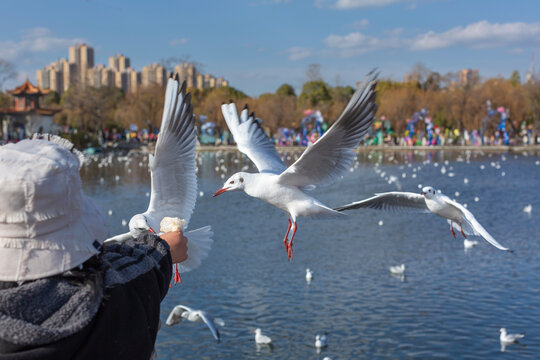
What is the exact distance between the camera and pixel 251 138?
4.45 meters

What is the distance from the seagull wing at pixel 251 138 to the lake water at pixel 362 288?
2683 mm

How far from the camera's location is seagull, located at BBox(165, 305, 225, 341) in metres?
8.46

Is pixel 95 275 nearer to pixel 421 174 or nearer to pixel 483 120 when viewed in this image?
pixel 421 174

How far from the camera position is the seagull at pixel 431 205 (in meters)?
3.25

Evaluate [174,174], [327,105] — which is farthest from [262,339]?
[327,105]

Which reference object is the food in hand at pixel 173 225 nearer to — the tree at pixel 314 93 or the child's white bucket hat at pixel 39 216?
the child's white bucket hat at pixel 39 216

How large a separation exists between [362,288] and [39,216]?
10.4 meters

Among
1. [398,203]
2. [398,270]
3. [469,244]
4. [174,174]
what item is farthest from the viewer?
[469,244]

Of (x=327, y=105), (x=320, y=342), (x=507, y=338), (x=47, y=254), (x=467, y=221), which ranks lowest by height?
(x=320, y=342)

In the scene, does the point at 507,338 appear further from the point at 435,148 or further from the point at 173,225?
the point at 435,148

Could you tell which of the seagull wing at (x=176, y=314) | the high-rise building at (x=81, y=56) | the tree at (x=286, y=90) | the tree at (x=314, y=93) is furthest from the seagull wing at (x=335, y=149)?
the high-rise building at (x=81, y=56)

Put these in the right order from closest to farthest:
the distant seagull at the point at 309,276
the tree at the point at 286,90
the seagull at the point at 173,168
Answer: the seagull at the point at 173,168 < the distant seagull at the point at 309,276 < the tree at the point at 286,90

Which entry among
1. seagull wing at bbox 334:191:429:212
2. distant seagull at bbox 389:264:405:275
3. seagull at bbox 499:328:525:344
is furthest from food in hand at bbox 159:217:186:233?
distant seagull at bbox 389:264:405:275

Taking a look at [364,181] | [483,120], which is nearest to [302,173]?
[364,181]
